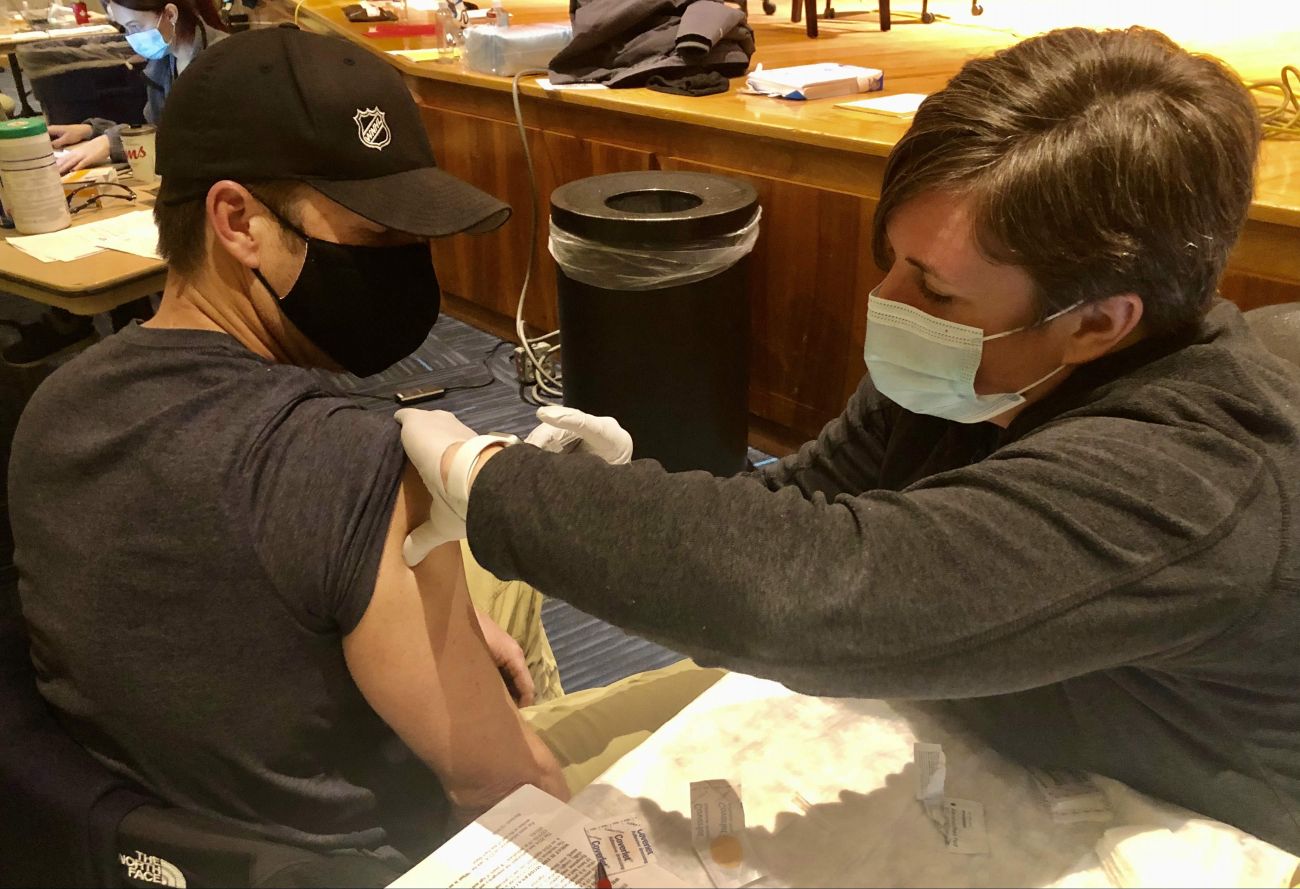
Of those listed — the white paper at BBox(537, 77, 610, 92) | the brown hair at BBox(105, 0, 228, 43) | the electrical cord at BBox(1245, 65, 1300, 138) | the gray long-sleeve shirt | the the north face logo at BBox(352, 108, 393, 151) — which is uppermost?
the brown hair at BBox(105, 0, 228, 43)

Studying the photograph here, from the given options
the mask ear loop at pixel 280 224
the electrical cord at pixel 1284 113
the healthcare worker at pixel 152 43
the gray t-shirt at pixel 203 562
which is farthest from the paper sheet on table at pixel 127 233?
the electrical cord at pixel 1284 113

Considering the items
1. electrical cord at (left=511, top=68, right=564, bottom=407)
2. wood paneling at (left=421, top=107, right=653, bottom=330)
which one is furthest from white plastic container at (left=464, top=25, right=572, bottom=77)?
wood paneling at (left=421, top=107, right=653, bottom=330)

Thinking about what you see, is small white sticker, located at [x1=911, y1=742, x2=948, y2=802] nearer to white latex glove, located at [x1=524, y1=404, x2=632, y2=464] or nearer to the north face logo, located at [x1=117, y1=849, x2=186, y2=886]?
white latex glove, located at [x1=524, y1=404, x2=632, y2=464]

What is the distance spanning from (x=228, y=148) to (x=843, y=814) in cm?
83

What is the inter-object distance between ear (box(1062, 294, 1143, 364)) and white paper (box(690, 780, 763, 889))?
1.61 ft

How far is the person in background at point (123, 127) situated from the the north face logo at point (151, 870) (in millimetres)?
1965

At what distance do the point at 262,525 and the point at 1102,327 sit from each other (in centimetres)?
74

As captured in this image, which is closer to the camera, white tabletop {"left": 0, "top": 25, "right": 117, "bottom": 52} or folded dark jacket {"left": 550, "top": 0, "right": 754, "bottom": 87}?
folded dark jacket {"left": 550, "top": 0, "right": 754, "bottom": 87}

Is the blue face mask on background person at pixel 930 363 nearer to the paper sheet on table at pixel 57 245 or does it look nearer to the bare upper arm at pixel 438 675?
the bare upper arm at pixel 438 675

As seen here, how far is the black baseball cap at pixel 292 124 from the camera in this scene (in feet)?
2.97

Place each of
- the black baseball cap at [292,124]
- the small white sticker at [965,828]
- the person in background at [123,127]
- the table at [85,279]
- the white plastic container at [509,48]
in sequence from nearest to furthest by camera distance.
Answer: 1. the small white sticker at [965,828]
2. the black baseball cap at [292,124]
3. the table at [85,279]
4. the person in background at [123,127]
5. the white plastic container at [509,48]

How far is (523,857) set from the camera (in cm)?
71

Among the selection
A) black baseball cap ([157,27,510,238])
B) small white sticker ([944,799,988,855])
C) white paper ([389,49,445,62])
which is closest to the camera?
small white sticker ([944,799,988,855])

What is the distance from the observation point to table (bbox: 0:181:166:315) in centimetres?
188
